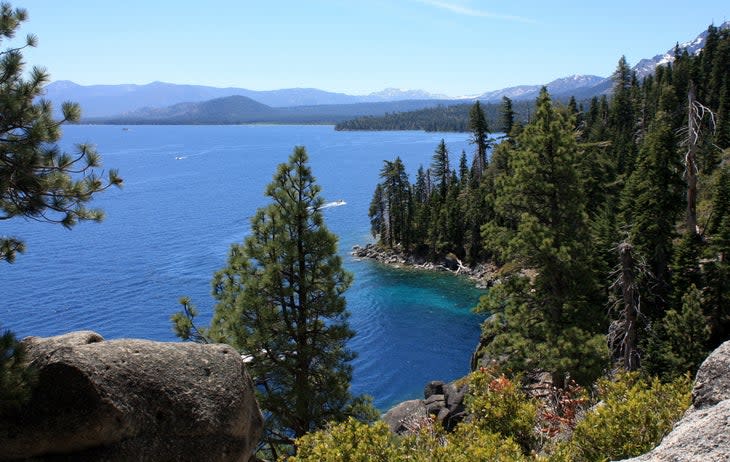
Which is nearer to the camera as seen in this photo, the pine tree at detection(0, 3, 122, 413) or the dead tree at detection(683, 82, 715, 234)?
the pine tree at detection(0, 3, 122, 413)

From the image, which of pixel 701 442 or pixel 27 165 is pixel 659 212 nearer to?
pixel 701 442

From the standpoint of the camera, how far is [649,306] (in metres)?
35.6

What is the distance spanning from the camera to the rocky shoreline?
7339cm

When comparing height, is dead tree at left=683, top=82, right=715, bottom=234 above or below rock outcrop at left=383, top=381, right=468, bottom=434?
above

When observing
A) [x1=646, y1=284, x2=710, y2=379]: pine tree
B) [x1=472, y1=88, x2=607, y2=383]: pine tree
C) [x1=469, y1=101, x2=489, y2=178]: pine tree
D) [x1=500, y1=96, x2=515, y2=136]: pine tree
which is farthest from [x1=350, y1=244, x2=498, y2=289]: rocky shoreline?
[x1=472, y1=88, x2=607, y2=383]: pine tree

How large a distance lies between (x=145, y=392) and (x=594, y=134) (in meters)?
83.8

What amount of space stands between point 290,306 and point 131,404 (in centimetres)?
903

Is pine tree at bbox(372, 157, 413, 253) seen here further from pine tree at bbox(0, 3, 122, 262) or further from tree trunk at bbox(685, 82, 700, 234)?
pine tree at bbox(0, 3, 122, 262)

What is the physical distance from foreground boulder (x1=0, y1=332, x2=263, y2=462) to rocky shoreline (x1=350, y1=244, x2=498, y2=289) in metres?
60.8

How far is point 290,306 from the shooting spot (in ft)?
60.4

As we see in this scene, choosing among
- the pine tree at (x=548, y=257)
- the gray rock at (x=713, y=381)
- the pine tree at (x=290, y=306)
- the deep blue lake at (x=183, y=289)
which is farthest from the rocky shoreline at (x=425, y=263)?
the gray rock at (x=713, y=381)

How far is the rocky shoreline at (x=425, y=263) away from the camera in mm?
73394

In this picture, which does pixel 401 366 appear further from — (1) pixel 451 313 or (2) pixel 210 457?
(2) pixel 210 457

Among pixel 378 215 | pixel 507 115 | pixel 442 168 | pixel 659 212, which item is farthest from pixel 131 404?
pixel 442 168
